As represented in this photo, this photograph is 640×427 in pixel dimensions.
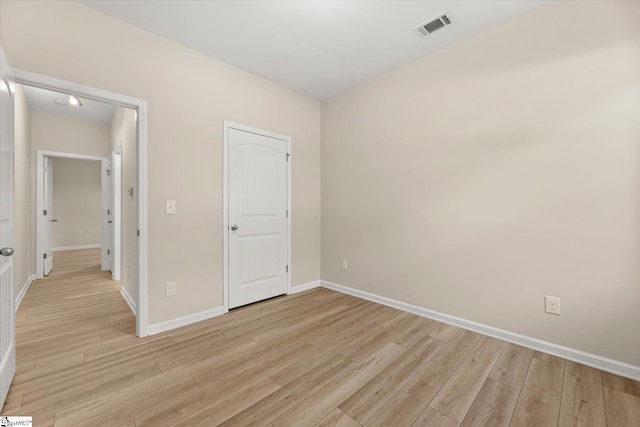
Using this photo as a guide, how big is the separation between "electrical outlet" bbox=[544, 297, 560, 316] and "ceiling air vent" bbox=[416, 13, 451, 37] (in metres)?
Result: 2.41

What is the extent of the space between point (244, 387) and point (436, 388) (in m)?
1.22

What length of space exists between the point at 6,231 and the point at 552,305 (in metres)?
3.71

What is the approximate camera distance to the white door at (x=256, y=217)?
3010 mm

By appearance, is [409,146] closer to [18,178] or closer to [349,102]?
[349,102]

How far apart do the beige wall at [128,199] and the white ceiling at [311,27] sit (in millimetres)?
1234

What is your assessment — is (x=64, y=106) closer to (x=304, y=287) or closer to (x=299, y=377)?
(x=304, y=287)

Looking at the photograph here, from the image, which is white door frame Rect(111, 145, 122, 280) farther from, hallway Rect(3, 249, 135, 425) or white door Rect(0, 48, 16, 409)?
white door Rect(0, 48, 16, 409)

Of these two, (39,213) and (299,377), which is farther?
(39,213)

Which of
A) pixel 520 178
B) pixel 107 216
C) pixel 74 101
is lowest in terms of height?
pixel 107 216

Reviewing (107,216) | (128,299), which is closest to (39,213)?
(107,216)

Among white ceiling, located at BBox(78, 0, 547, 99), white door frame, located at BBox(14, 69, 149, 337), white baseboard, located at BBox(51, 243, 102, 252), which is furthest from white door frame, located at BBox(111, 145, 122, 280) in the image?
white baseboard, located at BBox(51, 243, 102, 252)

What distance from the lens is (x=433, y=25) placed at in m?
2.34

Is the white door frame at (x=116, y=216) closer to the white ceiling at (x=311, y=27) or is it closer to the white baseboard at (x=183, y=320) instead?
the white baseboard at (x=183, y=320)

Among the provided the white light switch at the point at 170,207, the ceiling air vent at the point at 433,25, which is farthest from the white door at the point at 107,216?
the ceiling air vent at the point at 433,25
